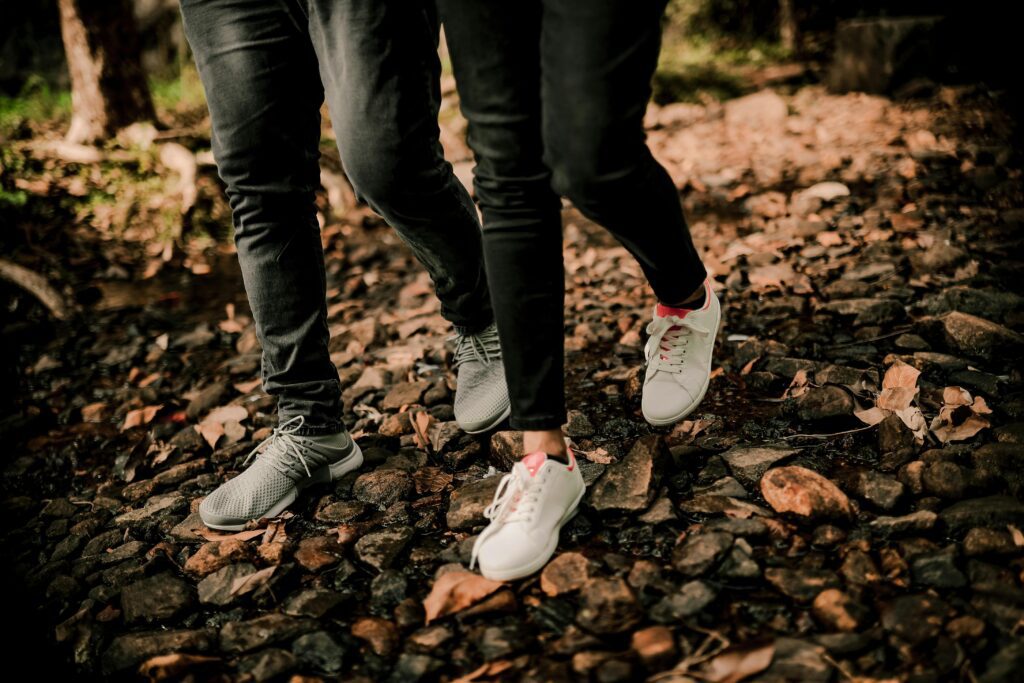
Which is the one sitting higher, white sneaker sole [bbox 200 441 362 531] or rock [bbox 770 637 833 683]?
rock [bbox 770 637 833 683]

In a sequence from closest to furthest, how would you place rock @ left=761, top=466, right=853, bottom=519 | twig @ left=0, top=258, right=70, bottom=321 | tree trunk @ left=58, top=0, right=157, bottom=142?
rock @ left=761, top=466, right=853, bottom=519 < twig @ left=0, top=258, right=70, bottom=321 < tree trunk @ left=58, top=0, right=157, bottom=142

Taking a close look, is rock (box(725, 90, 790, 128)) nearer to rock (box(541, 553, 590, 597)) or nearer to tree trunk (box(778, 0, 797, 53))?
tree trunk (box(778, 0, 797, 53))

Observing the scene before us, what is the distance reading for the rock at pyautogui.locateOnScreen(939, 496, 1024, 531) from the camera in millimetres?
1375

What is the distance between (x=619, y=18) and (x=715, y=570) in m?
1.06

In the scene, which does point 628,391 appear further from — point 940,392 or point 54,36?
point 54,36

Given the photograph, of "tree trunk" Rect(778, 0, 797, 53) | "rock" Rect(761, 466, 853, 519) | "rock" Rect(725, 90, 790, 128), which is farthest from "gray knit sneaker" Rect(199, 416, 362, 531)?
"tree trunk" Rect(778, 0, 797, 53)

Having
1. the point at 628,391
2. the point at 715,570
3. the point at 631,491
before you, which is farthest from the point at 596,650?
the point at 628,391

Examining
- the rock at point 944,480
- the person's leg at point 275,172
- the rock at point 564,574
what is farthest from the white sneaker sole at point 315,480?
the rock at point 944,480

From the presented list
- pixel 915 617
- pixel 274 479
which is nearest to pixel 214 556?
pixel 274 479

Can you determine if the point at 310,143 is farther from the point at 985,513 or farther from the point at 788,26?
the point at 788,26

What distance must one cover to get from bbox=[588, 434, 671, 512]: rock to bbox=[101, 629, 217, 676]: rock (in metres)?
0.89

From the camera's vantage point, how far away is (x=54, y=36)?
978cm

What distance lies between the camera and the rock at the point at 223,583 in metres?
1.56

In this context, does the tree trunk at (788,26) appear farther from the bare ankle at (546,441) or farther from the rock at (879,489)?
the bare ankle at (546,441)
